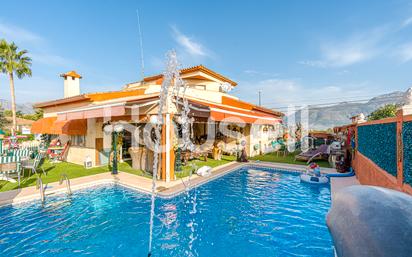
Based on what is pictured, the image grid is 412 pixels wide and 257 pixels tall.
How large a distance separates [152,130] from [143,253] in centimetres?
1001

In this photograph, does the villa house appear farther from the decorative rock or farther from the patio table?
the decorative rock

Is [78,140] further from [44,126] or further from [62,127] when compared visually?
[44,126]

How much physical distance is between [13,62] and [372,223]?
5490cm

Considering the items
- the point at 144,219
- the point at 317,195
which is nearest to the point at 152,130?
the point at 144,219

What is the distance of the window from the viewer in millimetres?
18948

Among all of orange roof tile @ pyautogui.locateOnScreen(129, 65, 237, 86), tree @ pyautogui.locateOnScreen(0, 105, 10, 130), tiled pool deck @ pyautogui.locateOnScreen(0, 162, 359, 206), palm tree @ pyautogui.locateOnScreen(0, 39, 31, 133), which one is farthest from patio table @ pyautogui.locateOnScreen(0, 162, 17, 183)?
tree @ pyautogui.locateOnScreen(0, 105, 10, 130)

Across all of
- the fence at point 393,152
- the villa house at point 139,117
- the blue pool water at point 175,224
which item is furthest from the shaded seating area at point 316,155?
the fence at point 393,152

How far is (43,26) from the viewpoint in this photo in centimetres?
1959

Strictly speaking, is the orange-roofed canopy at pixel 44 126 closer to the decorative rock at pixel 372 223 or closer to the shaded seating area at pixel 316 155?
the decorative rock at pixel 372 223

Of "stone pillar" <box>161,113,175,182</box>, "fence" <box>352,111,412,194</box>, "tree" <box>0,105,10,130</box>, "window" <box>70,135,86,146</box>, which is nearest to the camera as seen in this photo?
"fence" <box>352,111,412,194</box>

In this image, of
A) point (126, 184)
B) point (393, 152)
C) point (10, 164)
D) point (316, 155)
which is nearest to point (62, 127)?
point (10, 164)

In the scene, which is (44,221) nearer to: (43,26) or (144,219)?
(144,219)

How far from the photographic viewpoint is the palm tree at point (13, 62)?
121ft

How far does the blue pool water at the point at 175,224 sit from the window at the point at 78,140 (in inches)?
342
